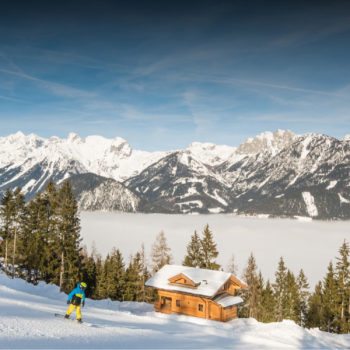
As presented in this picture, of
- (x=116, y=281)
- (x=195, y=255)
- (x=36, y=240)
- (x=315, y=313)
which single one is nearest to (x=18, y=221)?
(x=36, y=240)

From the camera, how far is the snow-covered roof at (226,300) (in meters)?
52.9

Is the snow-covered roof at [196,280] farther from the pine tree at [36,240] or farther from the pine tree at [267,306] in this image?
the pine tree at [267,306]

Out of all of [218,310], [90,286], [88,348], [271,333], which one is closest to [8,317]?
[88,348]

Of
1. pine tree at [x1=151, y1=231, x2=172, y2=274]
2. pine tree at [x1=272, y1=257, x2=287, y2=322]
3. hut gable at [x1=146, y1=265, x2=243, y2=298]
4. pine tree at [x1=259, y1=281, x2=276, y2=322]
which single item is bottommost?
pine tree at [x1=259, y1=281, x2=276, y2=322]

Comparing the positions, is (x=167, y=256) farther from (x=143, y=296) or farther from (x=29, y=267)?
(x=29, y=267)

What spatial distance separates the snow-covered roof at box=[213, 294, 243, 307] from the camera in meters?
52.9

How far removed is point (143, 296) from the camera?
7669 centimetres

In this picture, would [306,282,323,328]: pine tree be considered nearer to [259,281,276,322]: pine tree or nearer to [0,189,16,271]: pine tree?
[259,281,276,322]: pine tree

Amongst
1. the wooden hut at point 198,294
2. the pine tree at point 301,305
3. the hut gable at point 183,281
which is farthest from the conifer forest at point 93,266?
the hut gable at point 183,281

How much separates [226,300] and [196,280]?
4.88m

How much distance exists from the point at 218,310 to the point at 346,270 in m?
26.3

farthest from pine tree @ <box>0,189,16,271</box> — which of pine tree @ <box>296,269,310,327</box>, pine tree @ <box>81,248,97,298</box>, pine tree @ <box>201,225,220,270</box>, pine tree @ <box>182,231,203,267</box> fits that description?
pine tree @ <box>296,269,310,327</box>

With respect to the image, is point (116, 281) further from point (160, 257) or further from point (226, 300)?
point (226, 300)

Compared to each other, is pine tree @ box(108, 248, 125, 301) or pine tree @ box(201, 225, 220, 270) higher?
pine tree @ box(201, 225, 220, 270)
